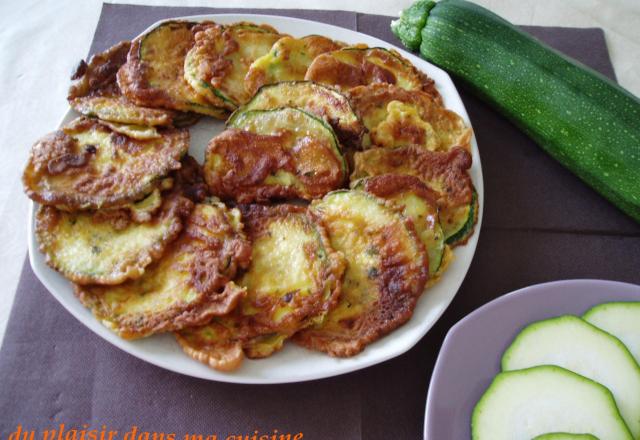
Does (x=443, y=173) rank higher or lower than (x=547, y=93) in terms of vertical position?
lower

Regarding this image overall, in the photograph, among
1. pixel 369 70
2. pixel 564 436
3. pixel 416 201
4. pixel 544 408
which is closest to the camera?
pixel 564 436

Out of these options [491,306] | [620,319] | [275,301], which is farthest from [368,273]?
[620,319]

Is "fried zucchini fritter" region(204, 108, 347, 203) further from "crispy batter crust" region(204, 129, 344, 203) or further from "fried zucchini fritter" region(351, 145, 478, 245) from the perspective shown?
"fried zucchini fritter" region(351, 145, 478, 245)

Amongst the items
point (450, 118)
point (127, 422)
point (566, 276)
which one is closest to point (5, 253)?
point (127, 422)

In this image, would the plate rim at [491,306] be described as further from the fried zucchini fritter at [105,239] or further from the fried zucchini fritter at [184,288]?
the fried zucchini fritter at [105,239]

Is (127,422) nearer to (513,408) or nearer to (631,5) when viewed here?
(513,408)

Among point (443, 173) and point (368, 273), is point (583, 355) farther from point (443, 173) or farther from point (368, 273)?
point (443, 173)

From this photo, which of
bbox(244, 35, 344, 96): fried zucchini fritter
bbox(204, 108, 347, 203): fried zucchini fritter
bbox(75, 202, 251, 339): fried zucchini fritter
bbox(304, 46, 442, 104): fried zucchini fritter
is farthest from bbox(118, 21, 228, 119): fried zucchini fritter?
bbox(75, 202, 251, 339): fried zucchini fritter
